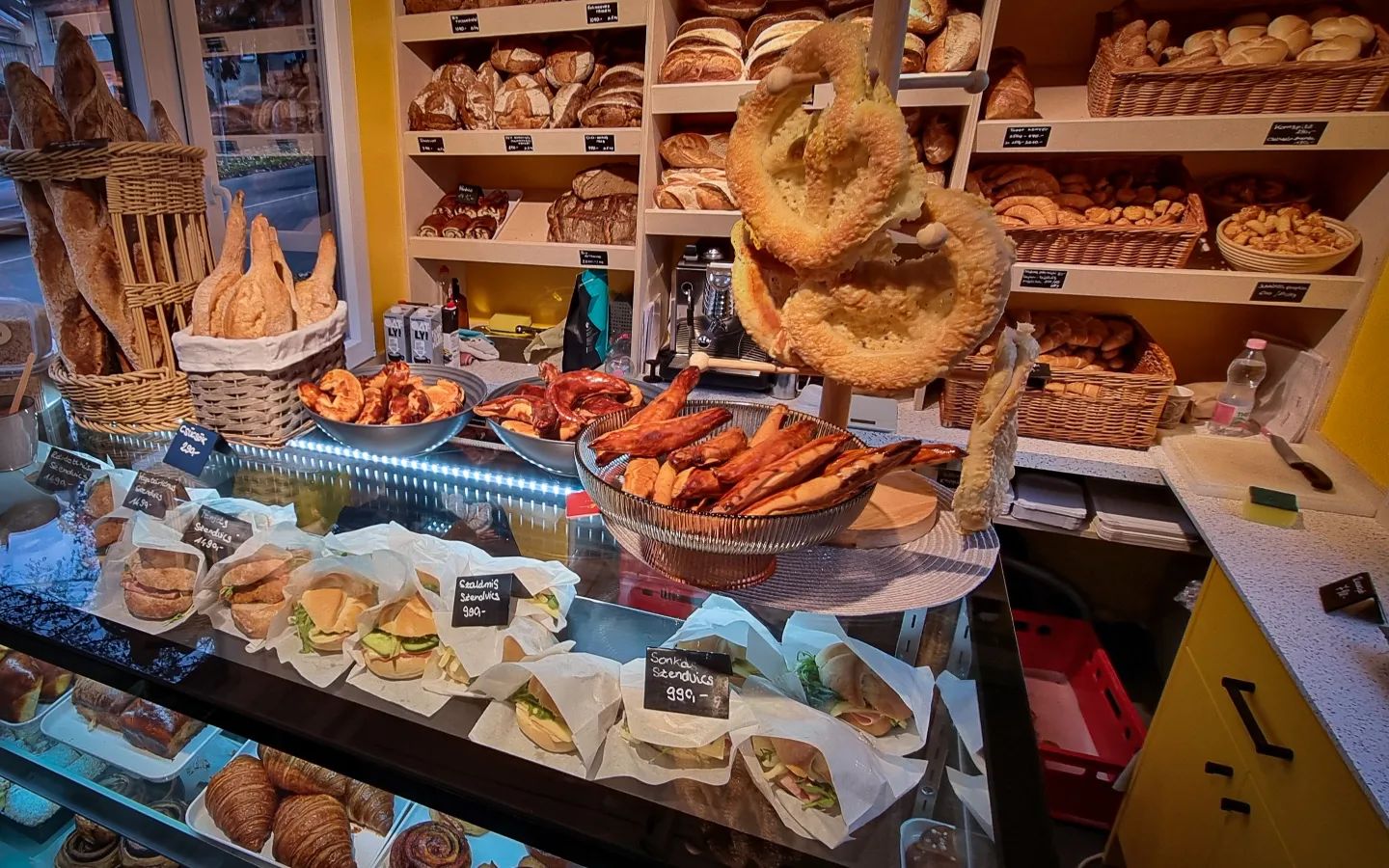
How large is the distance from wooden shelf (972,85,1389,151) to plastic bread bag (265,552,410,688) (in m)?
1.92

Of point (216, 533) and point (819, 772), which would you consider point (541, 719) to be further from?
point (216, 533)

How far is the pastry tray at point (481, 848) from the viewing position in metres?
0.94

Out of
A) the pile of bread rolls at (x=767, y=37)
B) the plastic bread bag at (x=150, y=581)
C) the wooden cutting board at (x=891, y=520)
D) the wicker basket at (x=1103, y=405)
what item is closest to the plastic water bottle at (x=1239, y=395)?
the wicker basket at (x=1103, y=405)

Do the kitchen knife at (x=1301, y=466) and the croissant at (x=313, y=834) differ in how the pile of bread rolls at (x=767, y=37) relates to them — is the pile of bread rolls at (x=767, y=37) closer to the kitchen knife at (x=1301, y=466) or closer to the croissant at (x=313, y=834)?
the kitchen knife at (x=1301, y=466)

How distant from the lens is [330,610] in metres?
0.93

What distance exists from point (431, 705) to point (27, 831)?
1025 mm

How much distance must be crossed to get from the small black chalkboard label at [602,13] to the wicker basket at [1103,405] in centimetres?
153

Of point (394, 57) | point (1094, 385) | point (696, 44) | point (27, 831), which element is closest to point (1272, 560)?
point (1094, 385)

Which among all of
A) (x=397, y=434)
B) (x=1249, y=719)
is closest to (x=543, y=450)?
(x=397, y=434)

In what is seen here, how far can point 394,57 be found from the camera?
8.14 feet

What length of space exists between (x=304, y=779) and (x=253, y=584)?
288mm

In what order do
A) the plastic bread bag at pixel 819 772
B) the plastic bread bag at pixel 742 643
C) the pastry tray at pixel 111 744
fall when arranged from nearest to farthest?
1. the plastic bread bag at pixel 819 772
2. the plastic bread bag at pixel 742 643
3. the pastry tray at pixel 111 744

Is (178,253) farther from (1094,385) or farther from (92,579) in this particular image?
(1094,385)

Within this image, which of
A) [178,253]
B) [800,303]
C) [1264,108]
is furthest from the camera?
[1264,108]
